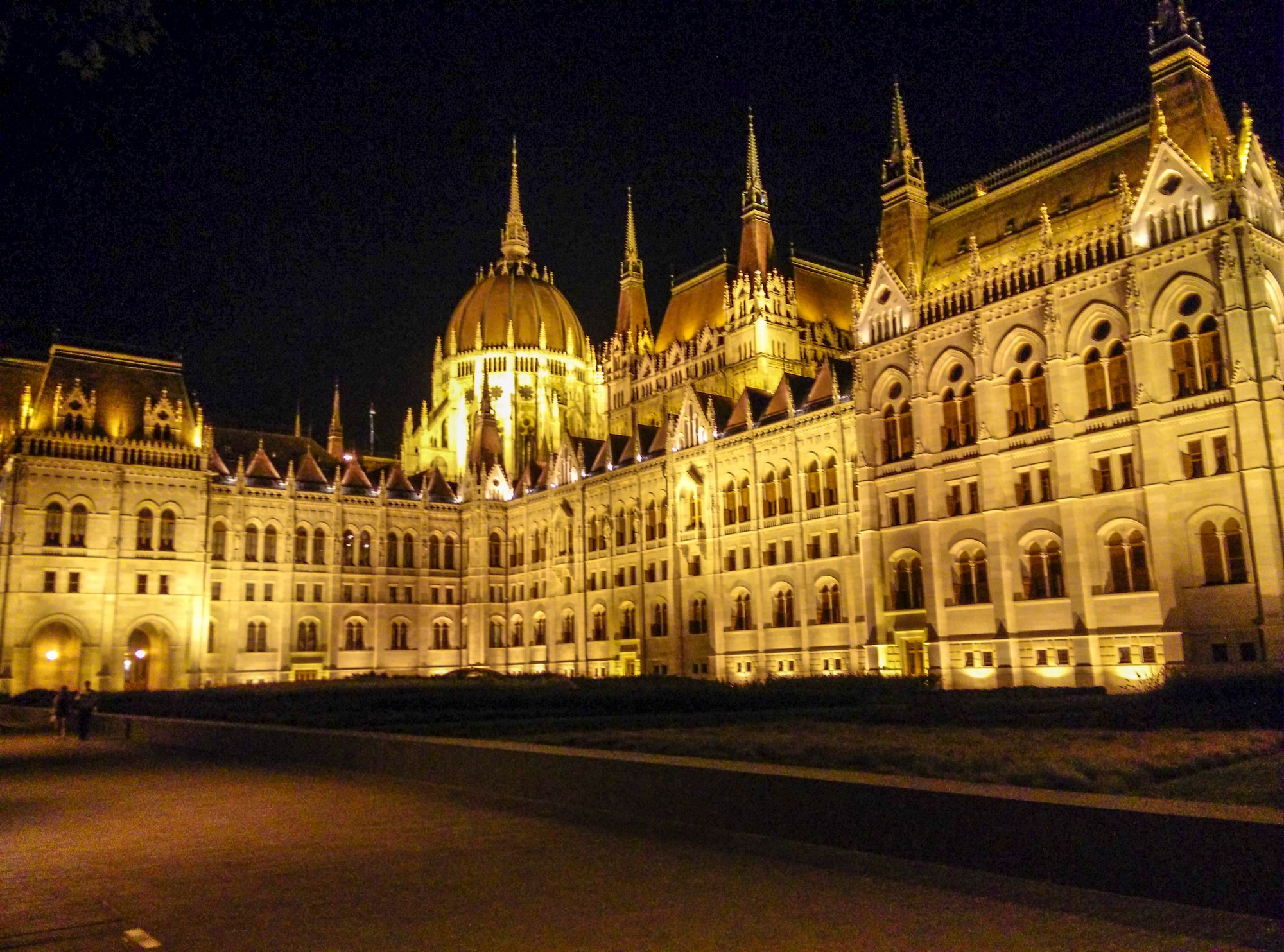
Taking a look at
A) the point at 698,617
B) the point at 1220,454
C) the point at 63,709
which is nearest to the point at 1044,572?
the point at 1220,454

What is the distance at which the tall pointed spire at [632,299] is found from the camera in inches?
3720

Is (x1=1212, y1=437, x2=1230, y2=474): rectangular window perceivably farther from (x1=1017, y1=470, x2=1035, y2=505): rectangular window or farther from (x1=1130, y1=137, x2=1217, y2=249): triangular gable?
(x1=1130, y1=137, x2=1217, y2=249): triangular gable

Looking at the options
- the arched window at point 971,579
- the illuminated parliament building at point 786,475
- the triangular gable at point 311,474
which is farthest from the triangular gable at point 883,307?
the triangular gable at point 311,474

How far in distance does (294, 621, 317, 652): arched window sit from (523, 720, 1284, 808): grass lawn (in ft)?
181

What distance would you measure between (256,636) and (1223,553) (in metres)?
59.8

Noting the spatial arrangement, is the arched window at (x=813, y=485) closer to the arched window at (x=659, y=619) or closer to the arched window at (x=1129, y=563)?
the arched window at (x=659, y=619)

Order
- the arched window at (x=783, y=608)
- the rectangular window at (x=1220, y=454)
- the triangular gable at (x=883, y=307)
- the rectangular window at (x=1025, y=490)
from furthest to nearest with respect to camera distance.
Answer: the arched window at (x=783, y=608) < the triangular gable at (x=883, y=307) < the rectangular window at (x=1025, y=490) < the rectangular window at (x=1220, y=454)

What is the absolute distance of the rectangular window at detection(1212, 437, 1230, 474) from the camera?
3791 cm

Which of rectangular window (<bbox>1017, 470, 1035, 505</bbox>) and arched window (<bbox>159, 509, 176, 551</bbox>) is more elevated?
arched window (<bbox>159, 509, 176, 551</bbox>)

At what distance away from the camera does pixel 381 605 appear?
79.0m

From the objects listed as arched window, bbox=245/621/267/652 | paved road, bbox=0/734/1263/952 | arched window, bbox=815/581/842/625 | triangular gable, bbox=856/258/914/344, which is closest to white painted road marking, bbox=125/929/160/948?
paved road, bbox=0/734/1263/952

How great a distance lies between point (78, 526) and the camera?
66.6m

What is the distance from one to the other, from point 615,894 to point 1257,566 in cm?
3291

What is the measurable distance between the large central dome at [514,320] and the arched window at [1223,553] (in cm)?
6920
